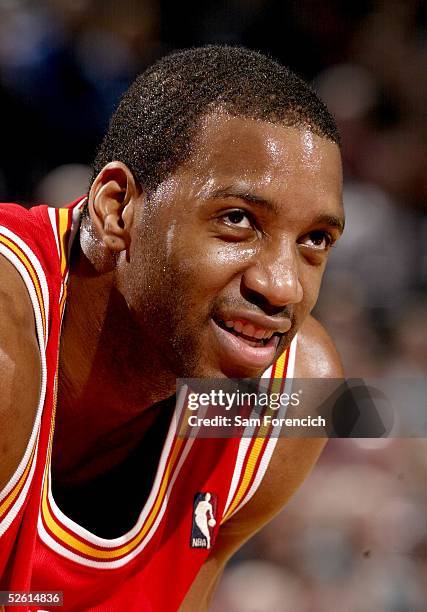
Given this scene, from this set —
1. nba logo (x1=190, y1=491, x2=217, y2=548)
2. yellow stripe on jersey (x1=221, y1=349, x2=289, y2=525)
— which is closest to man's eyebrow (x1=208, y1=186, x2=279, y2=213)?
yellow stripe on jersey (x1=221, y1=349, x2=289, y2=525)

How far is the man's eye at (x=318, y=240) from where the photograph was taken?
3.50 feet

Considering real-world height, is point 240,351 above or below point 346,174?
below

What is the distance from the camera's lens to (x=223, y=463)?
4.19ft

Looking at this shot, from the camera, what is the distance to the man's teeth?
1.04m

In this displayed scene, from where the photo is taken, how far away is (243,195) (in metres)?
1.01

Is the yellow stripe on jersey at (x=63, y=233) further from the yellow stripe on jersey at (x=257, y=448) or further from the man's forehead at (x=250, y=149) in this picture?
the yellow stripe on jersey at (x=257, y=448)

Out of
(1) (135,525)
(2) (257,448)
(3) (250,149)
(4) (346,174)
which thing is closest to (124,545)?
(1) (135,525)

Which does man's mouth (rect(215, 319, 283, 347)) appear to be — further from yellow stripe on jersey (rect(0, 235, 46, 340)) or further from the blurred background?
the blurred background

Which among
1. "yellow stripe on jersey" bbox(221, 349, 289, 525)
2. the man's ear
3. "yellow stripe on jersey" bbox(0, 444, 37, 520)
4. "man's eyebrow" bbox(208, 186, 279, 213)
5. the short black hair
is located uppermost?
the short black hair

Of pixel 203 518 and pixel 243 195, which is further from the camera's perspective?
pixel 203 518

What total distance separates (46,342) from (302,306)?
0.97 feet

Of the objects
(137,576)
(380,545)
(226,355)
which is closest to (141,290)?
(226,355)

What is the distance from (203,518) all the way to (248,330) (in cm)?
36

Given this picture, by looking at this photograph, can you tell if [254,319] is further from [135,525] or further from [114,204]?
[135,525]
